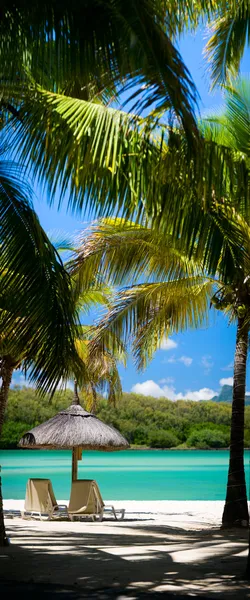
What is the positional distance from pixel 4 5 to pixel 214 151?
1.64 metres

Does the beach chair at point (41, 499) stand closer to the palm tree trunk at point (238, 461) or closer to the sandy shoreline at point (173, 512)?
the sandy shoreline at point (173, 512)

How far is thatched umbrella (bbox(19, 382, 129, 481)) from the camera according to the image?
42.5 ft

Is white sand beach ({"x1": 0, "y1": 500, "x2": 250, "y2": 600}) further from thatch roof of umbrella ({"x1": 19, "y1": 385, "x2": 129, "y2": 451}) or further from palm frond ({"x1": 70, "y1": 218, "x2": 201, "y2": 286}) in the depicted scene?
thatch roof of umbrella ({"x1": 19, "y1": 385, "x2": 129, "y2": 451})

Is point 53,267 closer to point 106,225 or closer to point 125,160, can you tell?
point 125,160

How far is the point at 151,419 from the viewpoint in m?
64.3

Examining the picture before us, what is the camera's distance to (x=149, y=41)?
162 inches

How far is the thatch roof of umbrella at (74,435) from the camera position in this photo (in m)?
12.9

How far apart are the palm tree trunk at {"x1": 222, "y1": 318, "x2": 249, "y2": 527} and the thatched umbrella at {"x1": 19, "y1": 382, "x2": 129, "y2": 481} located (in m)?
3.11

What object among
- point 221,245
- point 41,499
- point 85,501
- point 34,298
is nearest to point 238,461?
point 85,501

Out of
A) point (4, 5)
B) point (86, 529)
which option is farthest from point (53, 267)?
point (86, 529)

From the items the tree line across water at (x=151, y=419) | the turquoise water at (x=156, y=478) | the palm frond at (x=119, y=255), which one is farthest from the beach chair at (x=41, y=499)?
the tree line across water at (x=151, y=419)

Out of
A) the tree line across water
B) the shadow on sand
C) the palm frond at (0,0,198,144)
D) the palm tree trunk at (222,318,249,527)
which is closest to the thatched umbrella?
the palm tree trunk at (222,318,249,527)

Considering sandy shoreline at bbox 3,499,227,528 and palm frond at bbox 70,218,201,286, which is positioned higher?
palm frond at bbox 70,218,201,286

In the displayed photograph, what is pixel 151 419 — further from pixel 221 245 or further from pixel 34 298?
pixel 34 298
